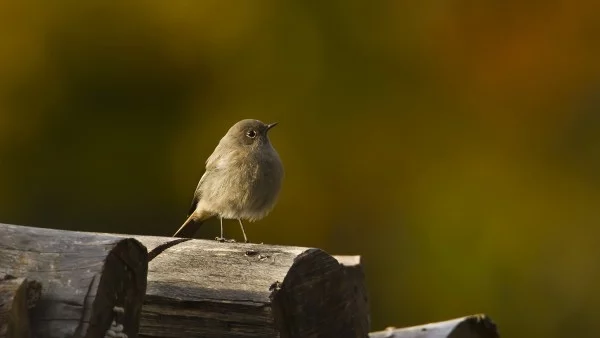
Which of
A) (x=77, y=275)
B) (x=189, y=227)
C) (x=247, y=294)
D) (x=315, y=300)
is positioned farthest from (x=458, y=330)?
(x=189, y=227)

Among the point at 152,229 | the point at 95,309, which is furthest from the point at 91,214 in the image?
the point at 95,309

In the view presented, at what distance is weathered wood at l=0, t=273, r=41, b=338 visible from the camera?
2898 millimetres

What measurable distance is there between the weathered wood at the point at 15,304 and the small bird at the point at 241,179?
3.94 metres

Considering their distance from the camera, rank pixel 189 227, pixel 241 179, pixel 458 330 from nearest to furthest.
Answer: pixel 458 330 < pixel 241 179 < pixel 189 227

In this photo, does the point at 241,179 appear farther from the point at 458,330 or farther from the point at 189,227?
the point at 458,330

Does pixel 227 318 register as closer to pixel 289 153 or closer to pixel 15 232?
pixel 15 232

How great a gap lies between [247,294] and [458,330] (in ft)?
5.38

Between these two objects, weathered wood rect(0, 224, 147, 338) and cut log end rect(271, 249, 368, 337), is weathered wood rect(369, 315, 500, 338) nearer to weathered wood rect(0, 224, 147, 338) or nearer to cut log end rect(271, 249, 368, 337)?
cut log end rect(271, 249, 368, 337)

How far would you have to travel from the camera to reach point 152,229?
33.2ft

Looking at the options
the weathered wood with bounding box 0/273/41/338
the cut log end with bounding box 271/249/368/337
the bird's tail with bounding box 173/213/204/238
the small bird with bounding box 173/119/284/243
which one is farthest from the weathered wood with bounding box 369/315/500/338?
the bird's tail with bounding box 173/213/204/238

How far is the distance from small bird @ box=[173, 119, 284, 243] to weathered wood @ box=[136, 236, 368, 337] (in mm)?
2946

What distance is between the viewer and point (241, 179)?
7.12 metres

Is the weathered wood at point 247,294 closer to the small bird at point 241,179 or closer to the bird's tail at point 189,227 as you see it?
the small bird at point 241,179

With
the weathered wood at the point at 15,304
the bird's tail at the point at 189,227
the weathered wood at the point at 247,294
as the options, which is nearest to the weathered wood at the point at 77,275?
the weathered wood at the point at 15,304
